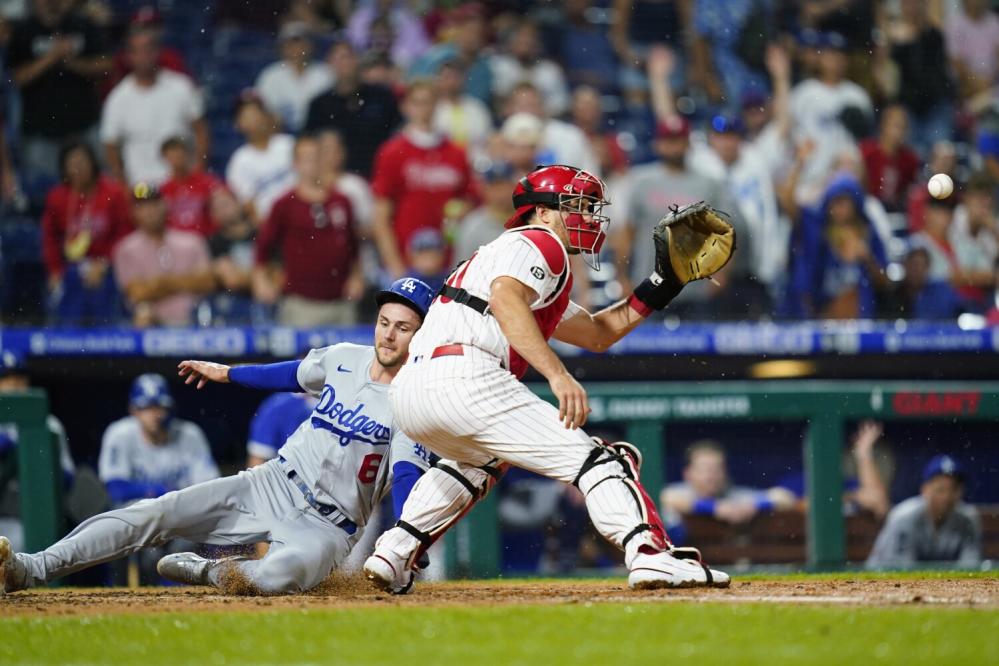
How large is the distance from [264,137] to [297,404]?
302cm

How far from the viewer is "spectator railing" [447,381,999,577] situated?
7.88 meters

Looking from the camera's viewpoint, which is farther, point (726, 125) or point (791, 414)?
point (726, 125)

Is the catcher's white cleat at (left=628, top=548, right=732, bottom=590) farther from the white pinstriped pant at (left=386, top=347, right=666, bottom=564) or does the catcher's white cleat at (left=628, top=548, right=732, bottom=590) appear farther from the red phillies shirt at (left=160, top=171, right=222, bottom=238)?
the red phillies shirt at (left=160, top=171, right=222, bottom=238)

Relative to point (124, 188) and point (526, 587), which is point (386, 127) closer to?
point (124, 188)

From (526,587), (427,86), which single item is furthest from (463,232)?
(526,587)

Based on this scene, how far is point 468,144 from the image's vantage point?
404 inches

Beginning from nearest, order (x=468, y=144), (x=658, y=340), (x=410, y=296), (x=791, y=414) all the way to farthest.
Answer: (x=410, y=296) < (x=791, y=414) < (x=658, y=340) < (x=468, y=144)

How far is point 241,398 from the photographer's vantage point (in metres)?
9.16

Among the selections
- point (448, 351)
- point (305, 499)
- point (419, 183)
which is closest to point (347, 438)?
point (305, 499)

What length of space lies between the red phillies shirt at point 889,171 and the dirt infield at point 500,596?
5.03m

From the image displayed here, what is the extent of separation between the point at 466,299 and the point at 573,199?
52 cm

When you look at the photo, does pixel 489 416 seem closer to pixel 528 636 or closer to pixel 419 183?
pixel 528 636

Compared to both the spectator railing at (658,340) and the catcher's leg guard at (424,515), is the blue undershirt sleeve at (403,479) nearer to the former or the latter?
the catcher's leg guard at (424,515)

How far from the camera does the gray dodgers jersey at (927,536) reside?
26.8 ft
